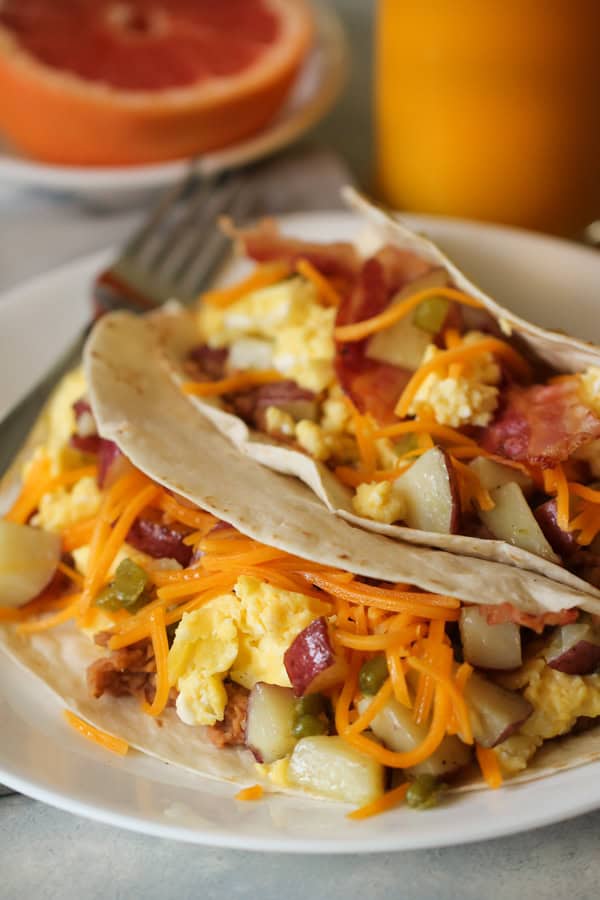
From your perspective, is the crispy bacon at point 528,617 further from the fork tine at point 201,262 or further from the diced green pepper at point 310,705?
the fork tine at point 201,262

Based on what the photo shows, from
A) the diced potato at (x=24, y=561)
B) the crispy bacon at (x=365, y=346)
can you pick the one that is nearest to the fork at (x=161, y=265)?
the diced potato at (x=24, y=561)

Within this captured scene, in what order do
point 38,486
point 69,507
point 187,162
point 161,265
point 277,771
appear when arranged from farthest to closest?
point 187,162 → point 161,265 → point 38,486 → point 69,507 → point 277,771

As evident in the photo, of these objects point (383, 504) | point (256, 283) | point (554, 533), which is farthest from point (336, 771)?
point (256, 283)

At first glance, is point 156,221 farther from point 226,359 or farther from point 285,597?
point 285,597

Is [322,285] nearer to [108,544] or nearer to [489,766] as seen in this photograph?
[108,544]

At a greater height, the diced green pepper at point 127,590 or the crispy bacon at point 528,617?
the diced green pepper at point 127,590

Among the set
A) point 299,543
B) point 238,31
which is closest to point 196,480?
point 299,543

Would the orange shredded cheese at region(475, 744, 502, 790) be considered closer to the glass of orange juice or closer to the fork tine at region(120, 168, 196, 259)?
the fork tine at region(120, 168, 196, 259)
